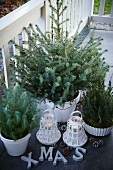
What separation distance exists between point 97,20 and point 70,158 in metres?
2.77

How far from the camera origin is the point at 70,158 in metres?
1.75

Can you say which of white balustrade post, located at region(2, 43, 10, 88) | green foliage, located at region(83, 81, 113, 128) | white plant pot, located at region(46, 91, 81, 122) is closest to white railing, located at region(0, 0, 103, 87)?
white balustrade post, located at region(2, 43, 10, 88)

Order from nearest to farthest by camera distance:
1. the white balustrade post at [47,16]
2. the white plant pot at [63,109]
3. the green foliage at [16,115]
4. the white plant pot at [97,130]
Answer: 1. the green foliage at [16,115]
2. the white plant pot at [97,130]
3. the white plant pot at [63,109]
4. the white balustrade post at [47,16]

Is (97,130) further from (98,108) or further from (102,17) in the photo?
(102,17)

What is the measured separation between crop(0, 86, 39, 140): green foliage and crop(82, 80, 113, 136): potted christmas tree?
0.42 meters

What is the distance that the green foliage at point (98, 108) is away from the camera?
71.6 inches

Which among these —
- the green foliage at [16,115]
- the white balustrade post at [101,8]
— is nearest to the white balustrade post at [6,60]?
the green foliage at [16,115]

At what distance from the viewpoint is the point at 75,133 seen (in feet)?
5.86

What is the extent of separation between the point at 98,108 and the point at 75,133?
25 centimetres

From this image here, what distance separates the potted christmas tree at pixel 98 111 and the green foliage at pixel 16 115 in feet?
1.37

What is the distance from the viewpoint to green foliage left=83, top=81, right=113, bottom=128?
1.82 m

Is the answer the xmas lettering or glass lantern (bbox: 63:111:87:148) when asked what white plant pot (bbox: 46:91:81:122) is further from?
the xmas lettering

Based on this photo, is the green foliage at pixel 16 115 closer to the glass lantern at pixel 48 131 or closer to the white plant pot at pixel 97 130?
the glass lantern at pixel 48 131

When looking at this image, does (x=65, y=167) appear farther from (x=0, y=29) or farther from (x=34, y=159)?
(x=0, y=29)
